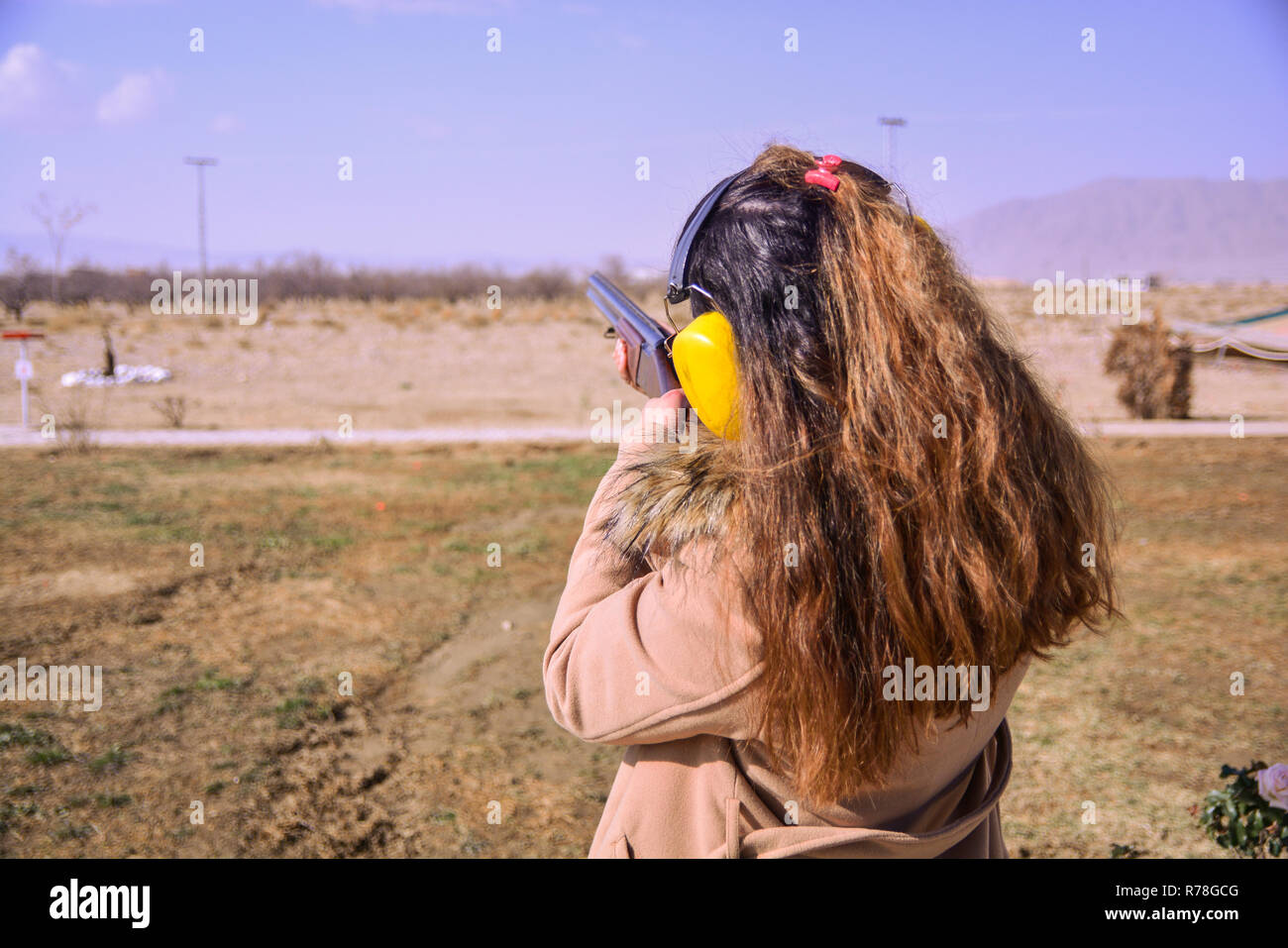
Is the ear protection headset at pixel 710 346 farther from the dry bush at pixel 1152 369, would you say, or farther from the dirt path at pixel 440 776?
the dry bush at pixel 1152 369

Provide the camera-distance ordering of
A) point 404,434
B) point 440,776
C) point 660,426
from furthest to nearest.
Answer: point 404,434 < point 440,776 < point 660,426

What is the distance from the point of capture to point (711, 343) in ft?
3.77

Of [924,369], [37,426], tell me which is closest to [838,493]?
[924,369]

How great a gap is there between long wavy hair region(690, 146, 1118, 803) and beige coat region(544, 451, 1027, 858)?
5 centimetres

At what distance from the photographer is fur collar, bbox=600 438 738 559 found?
3.69 ft

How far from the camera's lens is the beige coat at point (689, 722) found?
42.4 inches

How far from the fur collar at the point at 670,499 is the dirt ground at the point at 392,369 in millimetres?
8370

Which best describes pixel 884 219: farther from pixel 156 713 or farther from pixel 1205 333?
pixel 1205 333

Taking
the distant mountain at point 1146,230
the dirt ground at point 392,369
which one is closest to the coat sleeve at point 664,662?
the dirt ground at point 392,369

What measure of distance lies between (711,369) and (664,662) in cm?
35

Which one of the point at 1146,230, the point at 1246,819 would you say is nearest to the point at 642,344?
the point at 1246,819

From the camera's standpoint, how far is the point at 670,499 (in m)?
1.17

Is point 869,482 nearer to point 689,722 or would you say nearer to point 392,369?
point 689,722

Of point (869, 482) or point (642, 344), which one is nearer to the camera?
point (869, 482)
